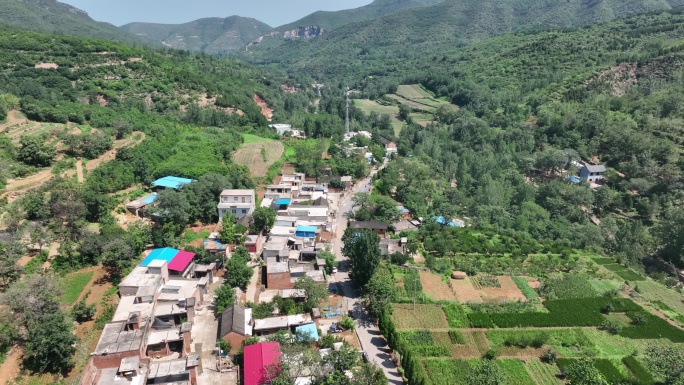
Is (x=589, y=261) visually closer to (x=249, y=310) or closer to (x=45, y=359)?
(x=249, y=310)

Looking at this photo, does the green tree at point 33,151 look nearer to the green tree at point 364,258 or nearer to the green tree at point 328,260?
the green tree at point 328,260

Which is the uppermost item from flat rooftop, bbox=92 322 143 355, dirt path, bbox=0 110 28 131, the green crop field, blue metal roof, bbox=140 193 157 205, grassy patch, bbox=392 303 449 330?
dirt path, bbox=0 110 28 131

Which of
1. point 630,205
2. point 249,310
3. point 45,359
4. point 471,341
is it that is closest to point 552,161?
point 630,205

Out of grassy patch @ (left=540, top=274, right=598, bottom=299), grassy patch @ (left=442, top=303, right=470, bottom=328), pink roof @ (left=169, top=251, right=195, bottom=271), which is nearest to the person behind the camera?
grassy patch @ (left=442, top=303, right=470, bottom=328)

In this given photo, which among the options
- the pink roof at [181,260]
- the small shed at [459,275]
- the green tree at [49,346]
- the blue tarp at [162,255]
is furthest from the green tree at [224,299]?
the small shed at [459,275]

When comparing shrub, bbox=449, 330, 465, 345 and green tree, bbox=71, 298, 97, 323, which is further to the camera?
shrub, bbox=449, 330, 465, 345

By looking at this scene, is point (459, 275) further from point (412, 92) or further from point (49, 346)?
point (412, 92)

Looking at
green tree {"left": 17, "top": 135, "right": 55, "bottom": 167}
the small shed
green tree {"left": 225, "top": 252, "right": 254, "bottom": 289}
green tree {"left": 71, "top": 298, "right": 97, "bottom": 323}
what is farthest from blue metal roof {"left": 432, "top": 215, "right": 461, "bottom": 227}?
green tree {"left": 17, "top": 135, "right": 55, "bottom": 167}

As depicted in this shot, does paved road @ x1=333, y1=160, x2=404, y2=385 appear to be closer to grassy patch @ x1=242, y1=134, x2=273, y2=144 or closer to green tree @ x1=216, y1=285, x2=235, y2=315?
green tree @ x1=216, y1=285, x2=235, y2=315
